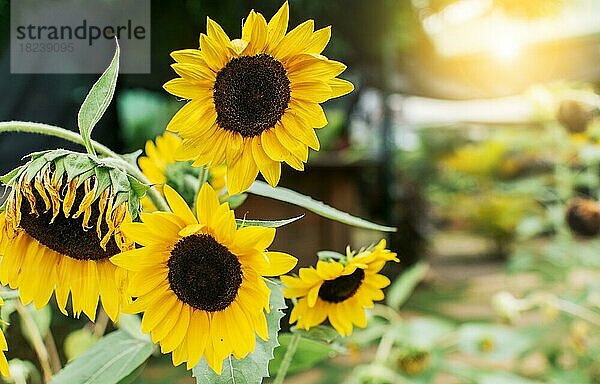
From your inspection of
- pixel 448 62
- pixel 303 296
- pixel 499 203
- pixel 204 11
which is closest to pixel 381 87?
pixel 448 62

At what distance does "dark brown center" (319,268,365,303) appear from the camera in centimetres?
21

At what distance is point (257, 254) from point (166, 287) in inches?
0.9

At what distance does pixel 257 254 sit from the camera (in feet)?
0.51

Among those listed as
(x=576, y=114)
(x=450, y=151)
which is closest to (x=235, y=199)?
(x=576, y=114)

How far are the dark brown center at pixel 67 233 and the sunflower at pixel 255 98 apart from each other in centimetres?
2

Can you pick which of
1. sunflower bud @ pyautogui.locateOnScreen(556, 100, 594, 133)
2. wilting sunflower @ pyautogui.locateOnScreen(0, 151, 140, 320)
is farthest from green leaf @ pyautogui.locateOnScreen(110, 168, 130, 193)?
sunflower bud @ pyautogui.locateOnScreen(556, 100, 594, 133)

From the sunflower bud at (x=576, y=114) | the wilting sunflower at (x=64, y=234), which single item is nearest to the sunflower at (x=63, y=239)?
the wilting sunflower at (x=64, y=234)

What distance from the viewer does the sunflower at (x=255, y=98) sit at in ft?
0.52

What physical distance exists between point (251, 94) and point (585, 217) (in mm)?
659

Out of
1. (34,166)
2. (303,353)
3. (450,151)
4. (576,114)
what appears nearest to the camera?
(34,166)

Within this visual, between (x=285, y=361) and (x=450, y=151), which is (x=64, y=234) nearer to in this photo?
(x=285, y=361)

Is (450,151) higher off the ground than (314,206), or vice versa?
(314,206)

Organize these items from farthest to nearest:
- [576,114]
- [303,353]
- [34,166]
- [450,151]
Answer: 1. [450,151]
2. [576,114]
3. [303,353]
4. [34,166]

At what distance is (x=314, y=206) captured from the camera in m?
0.20
